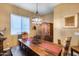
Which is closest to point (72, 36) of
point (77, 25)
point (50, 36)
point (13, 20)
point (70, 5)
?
point (77, 25)

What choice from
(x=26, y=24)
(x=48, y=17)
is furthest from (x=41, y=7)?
(x=26, y=24)

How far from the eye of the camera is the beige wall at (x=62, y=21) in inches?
82.4

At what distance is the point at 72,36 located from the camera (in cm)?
211

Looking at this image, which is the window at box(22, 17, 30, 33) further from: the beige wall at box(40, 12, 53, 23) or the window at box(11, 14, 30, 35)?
the beige wall at box(40, 12, 53, 23)

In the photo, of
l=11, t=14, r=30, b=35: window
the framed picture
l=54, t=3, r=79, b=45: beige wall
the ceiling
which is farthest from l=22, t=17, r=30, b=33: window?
the framed picture

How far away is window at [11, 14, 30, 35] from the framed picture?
64 centimetres

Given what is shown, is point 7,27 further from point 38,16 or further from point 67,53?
point 67,53

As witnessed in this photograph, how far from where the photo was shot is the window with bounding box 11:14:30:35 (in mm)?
2104

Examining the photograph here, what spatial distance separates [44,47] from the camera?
Answer: 83.3 inches

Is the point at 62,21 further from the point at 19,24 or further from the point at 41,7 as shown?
the point at 19,24

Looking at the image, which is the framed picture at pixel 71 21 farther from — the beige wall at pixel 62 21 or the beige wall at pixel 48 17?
the beige wall at pixel 48 17

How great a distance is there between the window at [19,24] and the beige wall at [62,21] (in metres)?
0.48

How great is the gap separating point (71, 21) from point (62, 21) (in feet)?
0.48

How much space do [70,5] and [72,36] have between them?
0.51 m
